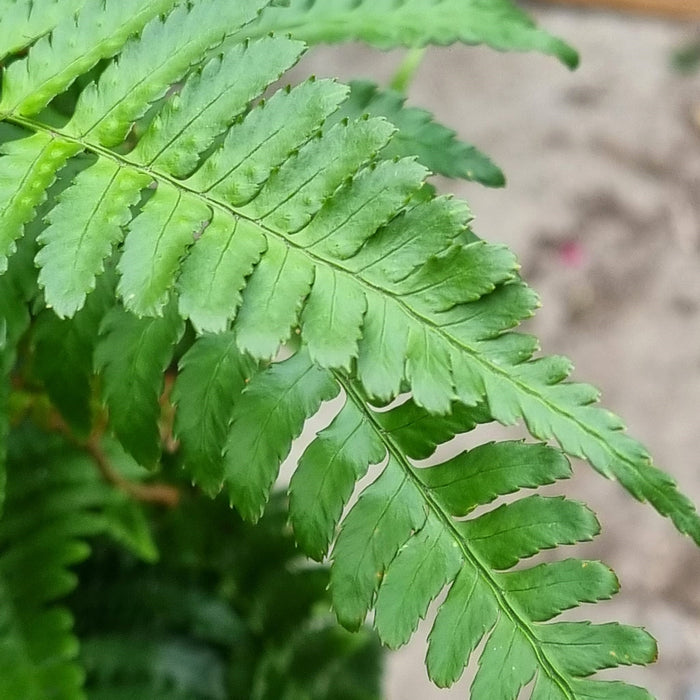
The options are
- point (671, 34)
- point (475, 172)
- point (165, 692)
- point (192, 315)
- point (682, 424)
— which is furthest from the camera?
point (671, 34)

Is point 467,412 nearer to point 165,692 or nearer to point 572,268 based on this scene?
point 165,692

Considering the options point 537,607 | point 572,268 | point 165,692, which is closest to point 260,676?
point 165,692

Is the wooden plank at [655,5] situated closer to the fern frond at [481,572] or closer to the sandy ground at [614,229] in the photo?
the sandy ground at [614,229]

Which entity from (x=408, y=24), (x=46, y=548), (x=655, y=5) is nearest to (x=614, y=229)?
(x=655, y=5)

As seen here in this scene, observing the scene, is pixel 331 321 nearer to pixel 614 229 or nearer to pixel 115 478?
pixel 115 478

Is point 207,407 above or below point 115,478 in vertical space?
above

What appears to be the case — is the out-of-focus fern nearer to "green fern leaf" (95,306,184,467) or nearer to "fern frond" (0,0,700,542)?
"green fern leaf" (95,306,184,467)

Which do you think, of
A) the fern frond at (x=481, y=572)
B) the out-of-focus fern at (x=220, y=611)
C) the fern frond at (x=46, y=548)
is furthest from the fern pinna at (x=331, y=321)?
the out-of-focus fern at (x=220, y=611)
